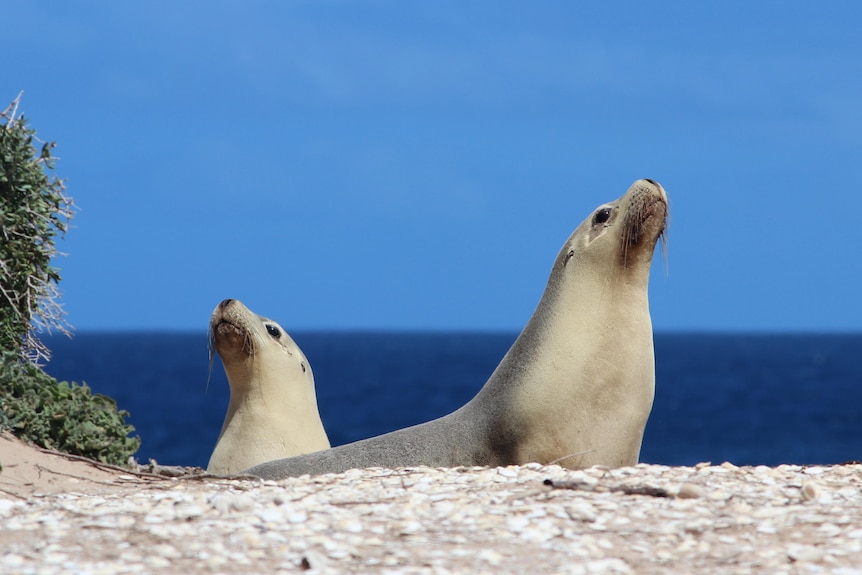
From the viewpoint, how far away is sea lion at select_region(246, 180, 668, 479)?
881 cm

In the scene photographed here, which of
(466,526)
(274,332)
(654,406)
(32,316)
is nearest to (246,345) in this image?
(274,332)

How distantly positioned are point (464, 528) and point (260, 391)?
5.82 meters

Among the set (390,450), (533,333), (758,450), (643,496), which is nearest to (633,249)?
(533,333)

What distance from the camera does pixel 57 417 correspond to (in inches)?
356

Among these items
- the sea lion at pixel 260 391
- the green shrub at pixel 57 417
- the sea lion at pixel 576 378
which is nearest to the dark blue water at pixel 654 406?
the sea lion at pixel 260 391

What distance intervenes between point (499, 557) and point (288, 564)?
923mm

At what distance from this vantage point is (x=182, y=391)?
82.3 m

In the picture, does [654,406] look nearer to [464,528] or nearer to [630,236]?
[630,236]

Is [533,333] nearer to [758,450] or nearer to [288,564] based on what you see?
[288,564]

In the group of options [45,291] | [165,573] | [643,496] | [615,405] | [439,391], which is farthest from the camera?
[439,391]

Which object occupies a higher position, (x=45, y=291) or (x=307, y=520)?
(x=45, y=291)

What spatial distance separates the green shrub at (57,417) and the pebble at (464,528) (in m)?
1.60

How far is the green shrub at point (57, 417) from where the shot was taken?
29.0 ft

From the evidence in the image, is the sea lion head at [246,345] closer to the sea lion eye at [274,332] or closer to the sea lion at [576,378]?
the sea lion eye at [274,332]
